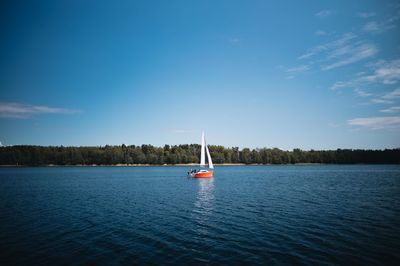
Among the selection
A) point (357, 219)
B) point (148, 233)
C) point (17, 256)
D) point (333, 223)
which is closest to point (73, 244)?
point (17, 256)

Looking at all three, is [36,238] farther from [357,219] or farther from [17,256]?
[357,219]

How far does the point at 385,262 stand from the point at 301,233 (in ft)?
25.3

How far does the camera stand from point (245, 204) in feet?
135

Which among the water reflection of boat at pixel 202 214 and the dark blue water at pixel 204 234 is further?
the water reflection of boat at pixel 202 214

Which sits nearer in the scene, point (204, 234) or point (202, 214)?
point (204, 234)

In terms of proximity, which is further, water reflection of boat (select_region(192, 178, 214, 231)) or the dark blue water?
water reflection of boat (select_region(192, 178, 214, 231))

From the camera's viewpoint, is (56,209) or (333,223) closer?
(333,223)

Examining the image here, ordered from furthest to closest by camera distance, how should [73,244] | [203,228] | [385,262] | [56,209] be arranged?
[56,209], [203,228], [73,244], [385,262]

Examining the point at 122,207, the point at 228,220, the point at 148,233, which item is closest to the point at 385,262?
the point at 228,220

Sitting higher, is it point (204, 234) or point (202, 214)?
point (202, 214)

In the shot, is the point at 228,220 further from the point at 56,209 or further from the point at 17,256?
the point at 56,209

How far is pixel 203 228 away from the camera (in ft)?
90.0

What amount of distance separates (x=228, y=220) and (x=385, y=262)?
53.0 ft

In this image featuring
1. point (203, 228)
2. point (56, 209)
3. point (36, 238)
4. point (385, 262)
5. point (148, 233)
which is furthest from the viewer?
point (56, 209)
